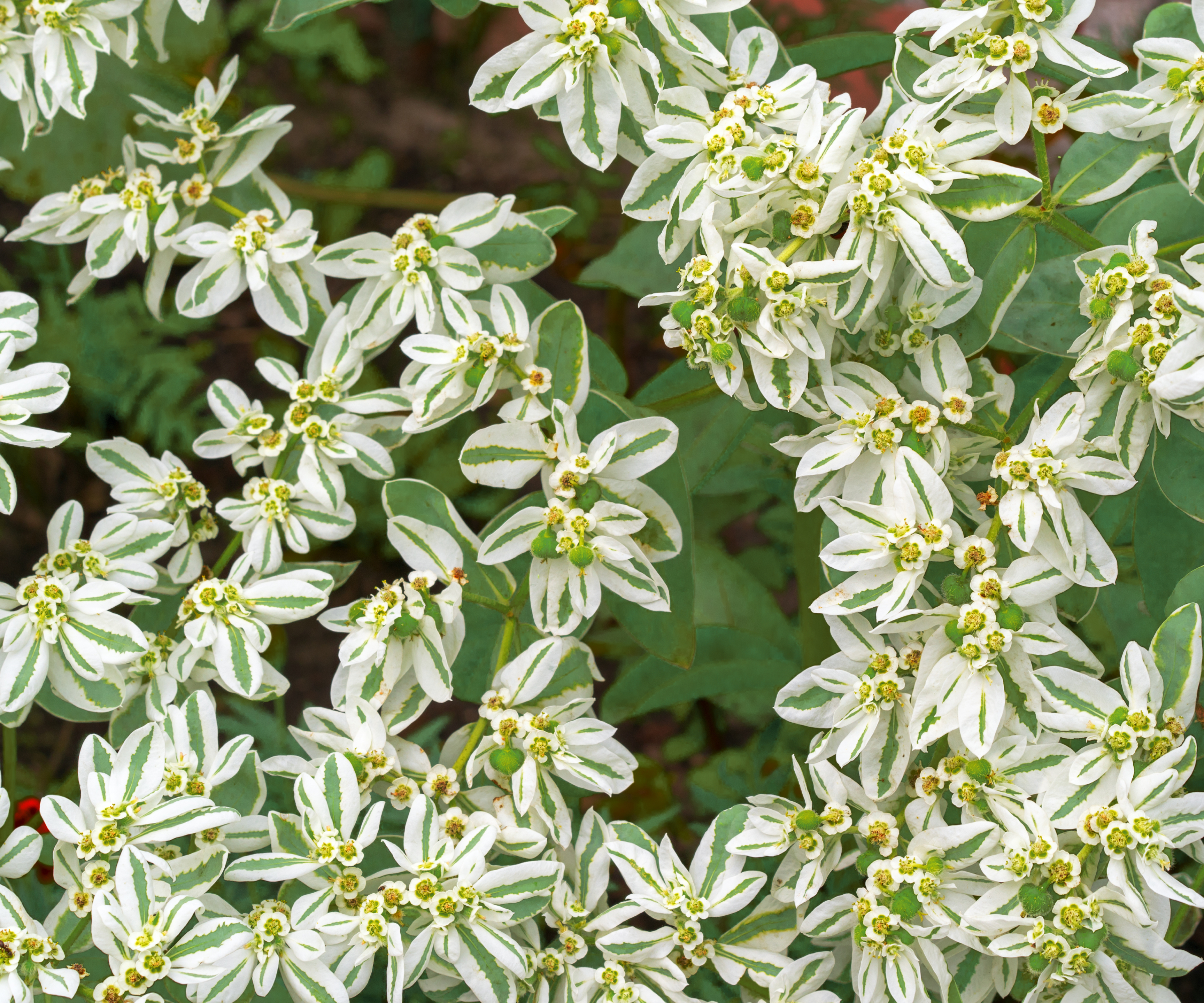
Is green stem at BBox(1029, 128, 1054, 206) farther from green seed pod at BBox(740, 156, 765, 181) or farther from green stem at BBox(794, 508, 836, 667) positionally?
green stem at BBox(794, 508, 836, 667)

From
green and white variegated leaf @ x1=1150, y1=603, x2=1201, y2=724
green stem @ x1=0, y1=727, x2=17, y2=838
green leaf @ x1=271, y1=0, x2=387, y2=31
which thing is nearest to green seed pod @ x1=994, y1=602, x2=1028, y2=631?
green and white variegated leaf @ x1=1150, y1=603, x2=1201, y2=724

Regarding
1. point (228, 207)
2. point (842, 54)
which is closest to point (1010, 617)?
point (842, 54)

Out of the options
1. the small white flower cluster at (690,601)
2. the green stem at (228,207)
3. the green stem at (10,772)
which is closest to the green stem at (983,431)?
the small white flower cluster at (690,601)

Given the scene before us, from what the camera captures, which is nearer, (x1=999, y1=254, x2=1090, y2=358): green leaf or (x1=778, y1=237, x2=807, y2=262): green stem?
(x1=778, y1=237, x2=807, y2=262): green stem

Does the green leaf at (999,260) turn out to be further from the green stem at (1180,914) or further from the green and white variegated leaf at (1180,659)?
the green stem at (1180,914)

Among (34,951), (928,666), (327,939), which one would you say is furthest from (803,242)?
(34,951)

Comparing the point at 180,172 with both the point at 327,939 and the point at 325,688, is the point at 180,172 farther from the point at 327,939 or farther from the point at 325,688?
the point at 327,939
